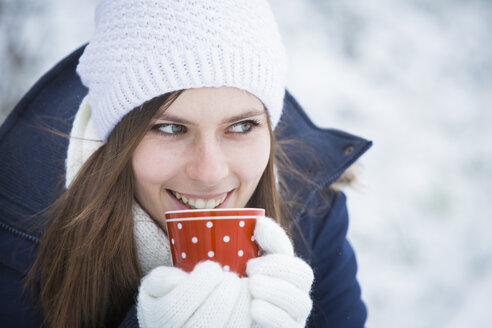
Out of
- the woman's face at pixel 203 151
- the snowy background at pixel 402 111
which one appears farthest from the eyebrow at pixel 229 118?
the snowy background at pixel 402 111

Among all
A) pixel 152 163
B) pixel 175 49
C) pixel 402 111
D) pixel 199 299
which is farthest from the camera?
pixel 402 111

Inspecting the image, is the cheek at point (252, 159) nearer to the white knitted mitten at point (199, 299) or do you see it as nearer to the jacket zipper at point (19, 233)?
the white knitted mitten at point (199, 299)

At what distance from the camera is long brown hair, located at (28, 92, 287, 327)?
53.4 inches

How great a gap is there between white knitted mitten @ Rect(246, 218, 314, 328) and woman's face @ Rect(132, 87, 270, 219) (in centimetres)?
26

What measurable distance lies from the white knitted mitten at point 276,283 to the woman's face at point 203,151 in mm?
262

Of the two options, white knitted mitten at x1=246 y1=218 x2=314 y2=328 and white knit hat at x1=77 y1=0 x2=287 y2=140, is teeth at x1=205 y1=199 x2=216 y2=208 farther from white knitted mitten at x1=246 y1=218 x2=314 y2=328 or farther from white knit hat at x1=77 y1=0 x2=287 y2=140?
white knit hat at x1=77 y1=0 x2=287 y2=140

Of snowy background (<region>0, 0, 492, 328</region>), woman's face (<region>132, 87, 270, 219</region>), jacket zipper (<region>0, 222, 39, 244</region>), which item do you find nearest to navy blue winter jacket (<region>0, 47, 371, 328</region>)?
jacket zipper (<region>0, 222, 39, 244</region>)

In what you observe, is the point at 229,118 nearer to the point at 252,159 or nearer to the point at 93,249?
the point at 252,159

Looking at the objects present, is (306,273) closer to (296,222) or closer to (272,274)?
(272,274)

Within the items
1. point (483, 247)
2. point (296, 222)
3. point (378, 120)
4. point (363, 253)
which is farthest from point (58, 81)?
point (483, 247)

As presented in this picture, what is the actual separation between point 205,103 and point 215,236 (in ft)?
1.27

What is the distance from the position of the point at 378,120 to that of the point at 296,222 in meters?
2.03

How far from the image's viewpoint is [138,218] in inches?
56.5

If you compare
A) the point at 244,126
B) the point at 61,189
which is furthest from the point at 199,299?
the point at 61,189
